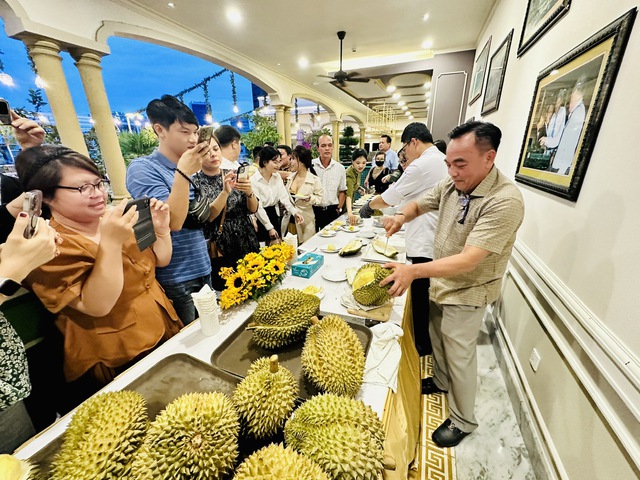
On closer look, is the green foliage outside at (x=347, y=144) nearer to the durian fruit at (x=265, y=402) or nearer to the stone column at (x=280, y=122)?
the stone column at (x=280, y=122)

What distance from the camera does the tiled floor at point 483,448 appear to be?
1.56 meters

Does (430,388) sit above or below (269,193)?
below

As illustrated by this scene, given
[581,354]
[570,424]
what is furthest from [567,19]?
[570,424]

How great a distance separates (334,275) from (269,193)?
1.91 metres

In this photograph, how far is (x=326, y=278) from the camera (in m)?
1.72

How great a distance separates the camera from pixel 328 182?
164 inches

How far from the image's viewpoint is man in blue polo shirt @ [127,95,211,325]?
140cm

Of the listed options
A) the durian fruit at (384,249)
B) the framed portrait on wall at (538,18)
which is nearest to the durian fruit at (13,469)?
the durian fruit at (384,249)

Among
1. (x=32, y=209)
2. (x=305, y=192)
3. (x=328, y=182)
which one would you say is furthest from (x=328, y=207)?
(x=32, y=209)

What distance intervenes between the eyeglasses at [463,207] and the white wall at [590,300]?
1.87ft

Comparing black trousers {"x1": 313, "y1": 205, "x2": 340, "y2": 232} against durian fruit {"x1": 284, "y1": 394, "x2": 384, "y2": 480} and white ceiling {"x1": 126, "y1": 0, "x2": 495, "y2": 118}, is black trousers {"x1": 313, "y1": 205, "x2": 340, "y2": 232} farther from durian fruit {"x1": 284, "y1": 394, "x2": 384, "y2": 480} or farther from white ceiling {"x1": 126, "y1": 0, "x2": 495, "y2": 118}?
durian fruit {"x1": 284, "y1": 394, "x2": 384, "y2": 480}

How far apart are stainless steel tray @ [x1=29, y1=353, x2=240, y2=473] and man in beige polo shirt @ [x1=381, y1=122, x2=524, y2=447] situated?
809 millimetres

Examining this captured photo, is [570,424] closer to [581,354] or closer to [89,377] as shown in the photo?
[581,354]

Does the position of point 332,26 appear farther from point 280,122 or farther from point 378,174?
point 280,122
